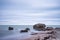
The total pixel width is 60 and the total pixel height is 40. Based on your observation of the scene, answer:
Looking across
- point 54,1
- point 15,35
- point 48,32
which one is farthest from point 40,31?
point 54,1

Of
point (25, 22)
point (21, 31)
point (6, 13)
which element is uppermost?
point (6, 13)

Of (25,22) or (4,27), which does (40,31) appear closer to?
(25,22)

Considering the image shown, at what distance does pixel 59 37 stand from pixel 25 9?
26.6 inches

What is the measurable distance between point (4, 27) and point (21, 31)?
0.91 feet

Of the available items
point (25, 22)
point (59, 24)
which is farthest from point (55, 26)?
point (25, 22)

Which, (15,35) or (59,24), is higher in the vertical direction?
(59,24)

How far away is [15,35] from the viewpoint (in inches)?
55.2

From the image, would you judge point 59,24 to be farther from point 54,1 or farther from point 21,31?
point 21,31

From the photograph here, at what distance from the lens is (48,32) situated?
4.66 ft

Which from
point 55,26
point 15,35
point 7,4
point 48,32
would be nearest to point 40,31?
point 48,32

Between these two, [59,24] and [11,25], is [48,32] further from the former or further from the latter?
[11,25]

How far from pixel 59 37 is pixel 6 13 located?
90 cm

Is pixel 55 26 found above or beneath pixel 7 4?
beneath

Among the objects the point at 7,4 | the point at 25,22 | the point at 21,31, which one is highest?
the point at 7,4
